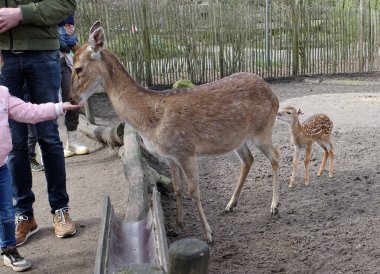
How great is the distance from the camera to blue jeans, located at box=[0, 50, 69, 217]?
12.9 ft

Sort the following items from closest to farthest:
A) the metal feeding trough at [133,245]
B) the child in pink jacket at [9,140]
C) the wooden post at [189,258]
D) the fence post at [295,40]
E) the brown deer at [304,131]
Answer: the wooden post at [189,258]
the metal feeding trough at [133,245]
the child in pink jacket at [9,140]
the brown deer at [304,131]
the fence post at [295,40]

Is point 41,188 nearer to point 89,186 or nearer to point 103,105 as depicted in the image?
point 89,186

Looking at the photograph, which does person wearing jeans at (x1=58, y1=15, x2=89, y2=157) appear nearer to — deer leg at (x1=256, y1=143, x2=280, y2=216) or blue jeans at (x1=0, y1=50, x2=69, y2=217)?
blue jeans at (x1=0, y1=50, x2=69, y2=217)

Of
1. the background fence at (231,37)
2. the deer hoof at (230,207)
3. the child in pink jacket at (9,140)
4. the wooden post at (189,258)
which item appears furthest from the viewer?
the background fence at (231,37)

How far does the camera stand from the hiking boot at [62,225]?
4.22 metres

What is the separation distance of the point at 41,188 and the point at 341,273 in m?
3.13

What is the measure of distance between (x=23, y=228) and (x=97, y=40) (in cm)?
150

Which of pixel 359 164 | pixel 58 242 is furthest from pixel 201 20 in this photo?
pixel 58 242

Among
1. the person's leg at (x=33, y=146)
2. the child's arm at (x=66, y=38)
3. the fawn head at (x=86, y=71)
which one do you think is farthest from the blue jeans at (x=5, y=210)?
the child's arm at (x=66, y=38)

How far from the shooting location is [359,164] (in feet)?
19.3

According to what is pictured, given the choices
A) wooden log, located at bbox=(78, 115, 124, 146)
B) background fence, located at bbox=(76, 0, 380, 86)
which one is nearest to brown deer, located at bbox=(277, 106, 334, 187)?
wooden log, located at bbox=(78, 115, 124, 146)

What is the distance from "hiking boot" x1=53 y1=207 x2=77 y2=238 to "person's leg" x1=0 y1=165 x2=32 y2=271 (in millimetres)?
458

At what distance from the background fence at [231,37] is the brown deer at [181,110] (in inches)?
263

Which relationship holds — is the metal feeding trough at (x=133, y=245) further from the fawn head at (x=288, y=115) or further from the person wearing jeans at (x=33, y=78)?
the fawn head at (x=288, y=115)
